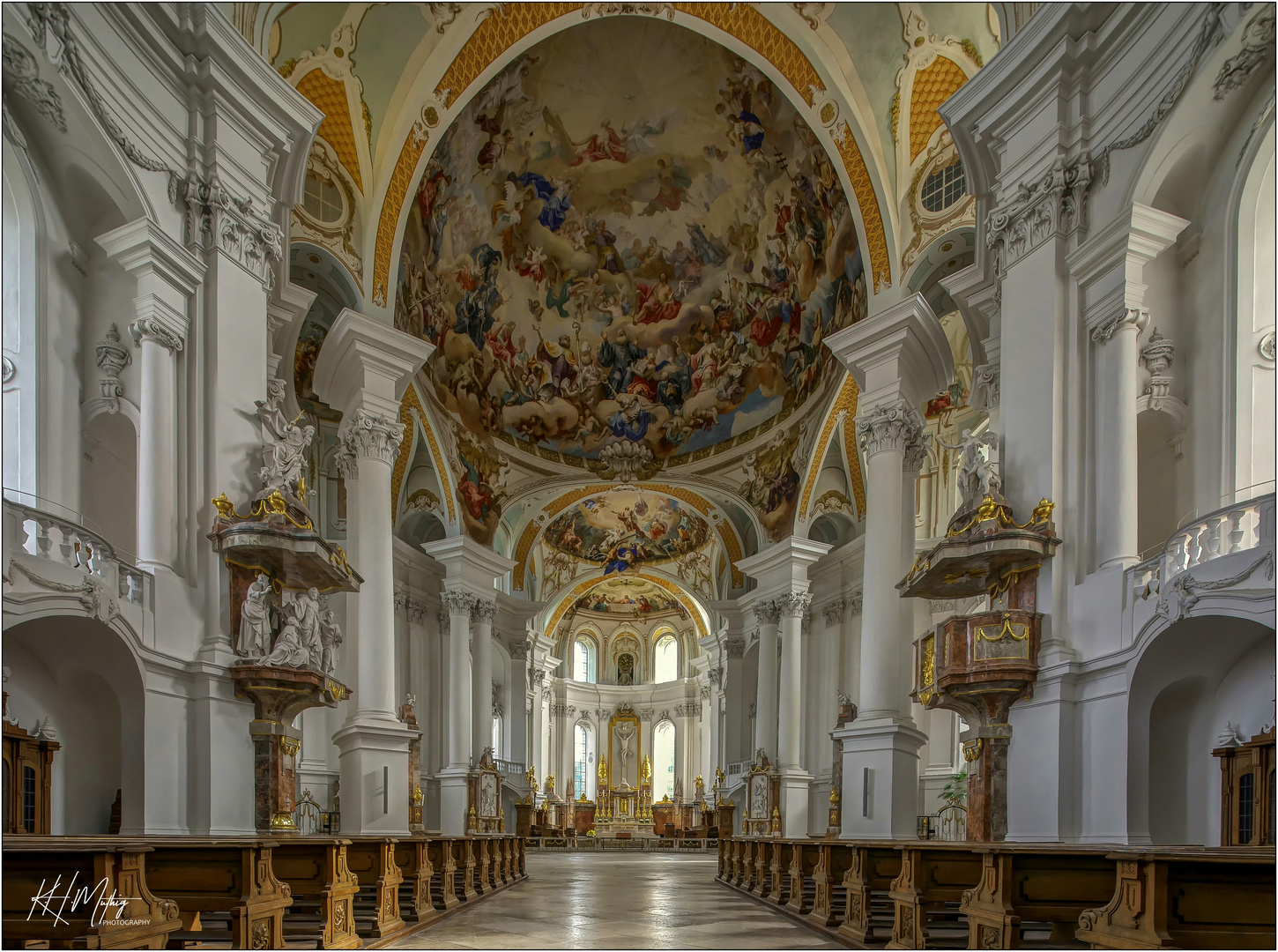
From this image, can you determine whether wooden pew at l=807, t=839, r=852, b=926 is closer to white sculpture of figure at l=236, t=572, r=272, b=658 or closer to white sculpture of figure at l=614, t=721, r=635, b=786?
white sculpture of figure at l=236, t=572, r=272, b=658

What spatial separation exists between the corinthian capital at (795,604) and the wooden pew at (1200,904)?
19444mm

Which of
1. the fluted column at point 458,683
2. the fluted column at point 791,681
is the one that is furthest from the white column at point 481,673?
the fluted column at point 791,681

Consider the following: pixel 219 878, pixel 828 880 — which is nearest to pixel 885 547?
pixel 828 880

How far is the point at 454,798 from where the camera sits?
23.9 metres

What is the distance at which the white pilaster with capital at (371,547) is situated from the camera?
15.8 metres

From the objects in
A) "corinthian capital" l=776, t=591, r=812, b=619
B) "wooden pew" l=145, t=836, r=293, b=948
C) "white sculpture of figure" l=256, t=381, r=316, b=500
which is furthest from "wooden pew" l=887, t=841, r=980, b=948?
"corinthian capital" l=776, t=591, r=812, b=619

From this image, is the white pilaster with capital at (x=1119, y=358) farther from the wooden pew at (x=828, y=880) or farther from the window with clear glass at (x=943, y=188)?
the window with clear glass at (x=943, y=188)

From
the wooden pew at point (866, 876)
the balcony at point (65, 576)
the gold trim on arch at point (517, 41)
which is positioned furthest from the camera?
the gold trim on arch at point (517, 41)

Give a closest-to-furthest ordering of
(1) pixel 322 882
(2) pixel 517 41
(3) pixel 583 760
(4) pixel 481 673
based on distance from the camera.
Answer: (1) pixel 322 882
(2) pixel 517 41
(4) pixel 481 673
(3) pixel 583 760

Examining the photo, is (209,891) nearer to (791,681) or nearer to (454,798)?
(454,798)

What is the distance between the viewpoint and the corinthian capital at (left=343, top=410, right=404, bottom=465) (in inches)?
685

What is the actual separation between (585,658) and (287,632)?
3304 cm

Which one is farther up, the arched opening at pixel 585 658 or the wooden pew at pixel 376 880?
the wooden pew at pixel 376 880

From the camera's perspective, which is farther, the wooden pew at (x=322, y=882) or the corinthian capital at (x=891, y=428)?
the corinthian capital at (x=891, y=428)
